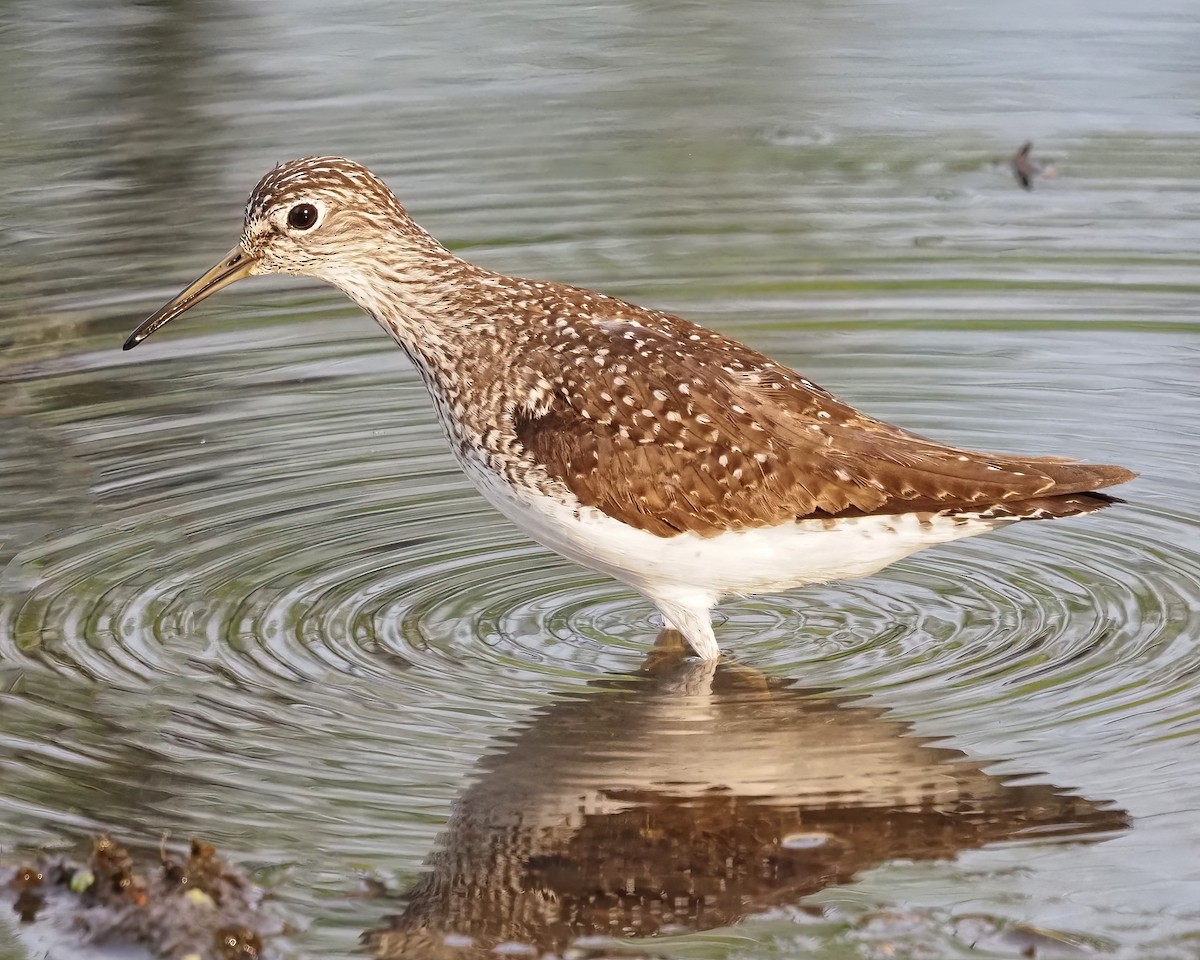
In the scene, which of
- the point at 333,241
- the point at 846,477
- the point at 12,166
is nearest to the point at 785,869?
the point at 846,477

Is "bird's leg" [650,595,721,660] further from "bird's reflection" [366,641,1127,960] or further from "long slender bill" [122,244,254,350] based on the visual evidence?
"long slender bill" [122,244,254,350]

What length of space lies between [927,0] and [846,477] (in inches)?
453

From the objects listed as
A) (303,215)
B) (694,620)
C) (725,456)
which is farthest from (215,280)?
(694,620)

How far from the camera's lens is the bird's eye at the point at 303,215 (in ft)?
30.3

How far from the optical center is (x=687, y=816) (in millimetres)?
7500

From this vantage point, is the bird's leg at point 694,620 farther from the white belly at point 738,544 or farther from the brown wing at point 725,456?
the brown wing at point 725,456

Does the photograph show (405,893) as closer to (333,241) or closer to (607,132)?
(333,241)

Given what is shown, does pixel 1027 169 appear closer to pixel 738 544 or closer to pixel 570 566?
pixel 570 566

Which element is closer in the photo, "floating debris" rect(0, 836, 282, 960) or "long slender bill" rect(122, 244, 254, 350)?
"floating debris" rect(0, 836, 282, 960)

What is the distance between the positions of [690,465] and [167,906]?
10.1ft

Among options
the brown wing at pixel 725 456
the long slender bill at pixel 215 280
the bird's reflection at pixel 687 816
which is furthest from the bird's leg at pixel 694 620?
the long slender bill at pixel 215 280

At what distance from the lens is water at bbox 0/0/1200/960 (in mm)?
7203

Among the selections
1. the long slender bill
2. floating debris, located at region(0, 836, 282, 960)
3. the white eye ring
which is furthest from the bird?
floating debris, located at region(0, 836, 282, 960)

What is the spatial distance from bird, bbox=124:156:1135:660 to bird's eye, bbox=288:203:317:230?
2.45 ft
